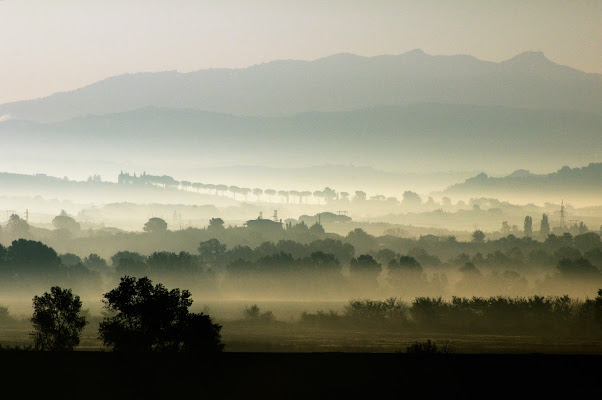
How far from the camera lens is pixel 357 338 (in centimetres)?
17712

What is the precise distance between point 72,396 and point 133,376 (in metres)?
4.04

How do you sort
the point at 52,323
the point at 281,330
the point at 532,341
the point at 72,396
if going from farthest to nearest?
the point at 281,330
the point at 532,341
the point at 52,323
the point at 72,396

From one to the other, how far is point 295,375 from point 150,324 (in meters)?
34.8

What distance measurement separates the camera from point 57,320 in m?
94.9

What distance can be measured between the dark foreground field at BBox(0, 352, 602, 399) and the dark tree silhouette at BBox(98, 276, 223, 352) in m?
28.2

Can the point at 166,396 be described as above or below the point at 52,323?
below

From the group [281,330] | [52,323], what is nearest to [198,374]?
[52,323]

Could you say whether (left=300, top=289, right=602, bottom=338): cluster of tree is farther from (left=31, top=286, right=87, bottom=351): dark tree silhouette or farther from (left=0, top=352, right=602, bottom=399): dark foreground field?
(left=0, top=352, right=602, bottom=399): dark foreground field

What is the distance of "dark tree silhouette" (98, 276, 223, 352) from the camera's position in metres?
82.6

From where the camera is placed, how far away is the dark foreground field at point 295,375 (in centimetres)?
4769

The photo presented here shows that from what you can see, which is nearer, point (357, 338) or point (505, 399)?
point (505, 399)

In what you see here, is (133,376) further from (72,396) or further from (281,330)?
(281,330)

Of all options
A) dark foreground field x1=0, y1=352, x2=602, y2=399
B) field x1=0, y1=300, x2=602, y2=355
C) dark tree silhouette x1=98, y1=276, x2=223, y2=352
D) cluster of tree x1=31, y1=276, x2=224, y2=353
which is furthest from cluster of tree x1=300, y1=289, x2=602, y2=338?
dark foreground field x1=0, y1=352, x2=602, y2=399

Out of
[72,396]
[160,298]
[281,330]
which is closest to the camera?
[72,396]
